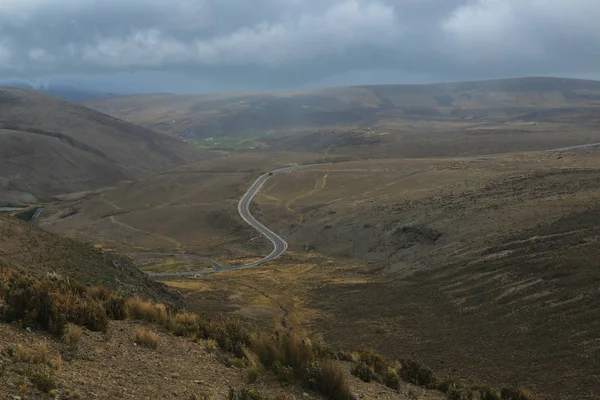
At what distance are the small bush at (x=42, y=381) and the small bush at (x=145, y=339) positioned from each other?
313 centimetres

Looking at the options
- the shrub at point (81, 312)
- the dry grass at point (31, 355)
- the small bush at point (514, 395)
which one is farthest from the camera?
the small bush at point (514, 395)

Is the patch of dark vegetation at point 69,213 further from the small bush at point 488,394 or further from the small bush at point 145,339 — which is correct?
the small bush at point 488,394

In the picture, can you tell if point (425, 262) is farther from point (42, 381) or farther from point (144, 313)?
point (42, 381)

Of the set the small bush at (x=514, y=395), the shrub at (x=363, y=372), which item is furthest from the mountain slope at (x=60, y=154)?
the small bush at (x=514, y=395)

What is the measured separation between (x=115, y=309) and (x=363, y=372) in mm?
6125

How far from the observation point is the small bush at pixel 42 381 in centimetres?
761

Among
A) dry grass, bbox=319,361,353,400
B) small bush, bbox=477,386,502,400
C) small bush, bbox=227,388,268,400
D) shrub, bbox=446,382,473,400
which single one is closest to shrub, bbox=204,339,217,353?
dry grass, bbox=319,361,353,400

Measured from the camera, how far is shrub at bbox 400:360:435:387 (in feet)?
45.3

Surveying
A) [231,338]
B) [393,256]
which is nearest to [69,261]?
[231,338]

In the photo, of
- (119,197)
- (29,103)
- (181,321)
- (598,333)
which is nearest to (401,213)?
(598,333)

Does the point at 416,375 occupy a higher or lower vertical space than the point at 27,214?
higher

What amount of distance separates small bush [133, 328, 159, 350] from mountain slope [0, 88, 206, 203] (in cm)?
12628

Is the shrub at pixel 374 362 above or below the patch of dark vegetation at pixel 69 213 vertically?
above

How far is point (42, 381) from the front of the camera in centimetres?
764
